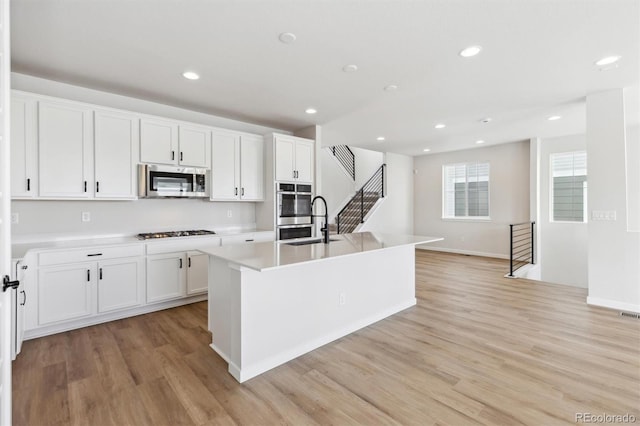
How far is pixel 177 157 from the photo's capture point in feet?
13.5

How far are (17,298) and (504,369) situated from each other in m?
4.15

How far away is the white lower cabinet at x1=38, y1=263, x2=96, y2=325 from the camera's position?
303cm

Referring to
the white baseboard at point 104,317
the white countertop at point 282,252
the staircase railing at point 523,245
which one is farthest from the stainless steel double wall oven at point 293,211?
the staircase railing at point 523,245

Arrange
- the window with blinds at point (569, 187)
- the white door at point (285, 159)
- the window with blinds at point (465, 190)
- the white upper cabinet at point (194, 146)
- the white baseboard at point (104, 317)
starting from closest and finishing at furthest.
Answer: the white baseboard at point (104, 317) < the white upper cabinet at point (194, 146) < the white door at point (285, 159) < the window with blinds at point (569, 187) < the window with blinds at point (465, 190)

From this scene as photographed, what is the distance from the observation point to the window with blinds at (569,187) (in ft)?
20.6

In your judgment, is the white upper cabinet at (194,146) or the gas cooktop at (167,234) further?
the white upper cabinet at (194,146)

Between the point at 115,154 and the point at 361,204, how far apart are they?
5.68 metres

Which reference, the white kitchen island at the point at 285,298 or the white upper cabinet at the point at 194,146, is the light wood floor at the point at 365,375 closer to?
the white kitchen island at the point at 285,298

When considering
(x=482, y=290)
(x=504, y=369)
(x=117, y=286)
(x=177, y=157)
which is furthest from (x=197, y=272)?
(x=482, y=290)

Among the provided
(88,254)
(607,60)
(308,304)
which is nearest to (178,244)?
(88,254)

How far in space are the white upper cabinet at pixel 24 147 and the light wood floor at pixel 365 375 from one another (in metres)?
1.53

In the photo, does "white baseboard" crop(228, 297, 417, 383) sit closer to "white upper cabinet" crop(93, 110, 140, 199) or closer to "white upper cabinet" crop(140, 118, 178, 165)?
"white upper cabinet" crop(93, 110, 140, 199)

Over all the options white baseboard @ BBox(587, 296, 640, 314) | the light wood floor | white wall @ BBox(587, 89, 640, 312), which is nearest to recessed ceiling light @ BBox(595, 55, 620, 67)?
white wall @ BBox(587, 89, 640, 312)

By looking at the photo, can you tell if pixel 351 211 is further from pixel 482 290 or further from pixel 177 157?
pixel 177 157
